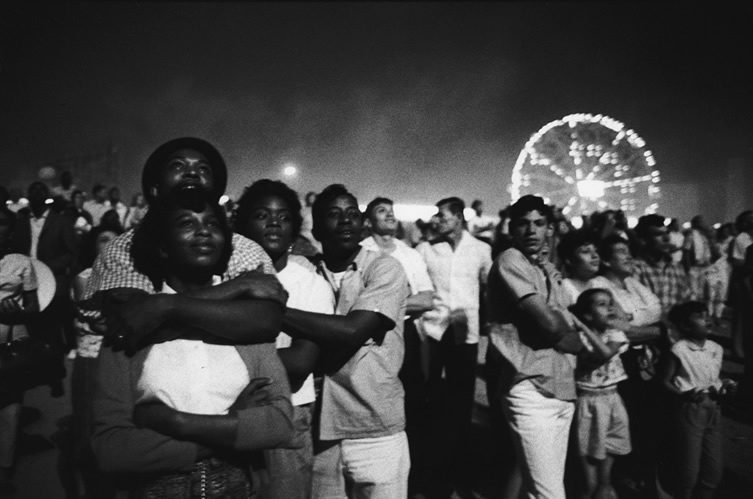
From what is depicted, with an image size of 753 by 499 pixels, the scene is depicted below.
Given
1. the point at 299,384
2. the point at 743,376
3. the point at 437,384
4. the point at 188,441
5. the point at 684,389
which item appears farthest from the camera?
the point at 743,376

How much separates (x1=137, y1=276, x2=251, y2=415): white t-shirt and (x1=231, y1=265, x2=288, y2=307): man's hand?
17cm

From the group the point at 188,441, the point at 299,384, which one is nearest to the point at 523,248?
the point at 299,384

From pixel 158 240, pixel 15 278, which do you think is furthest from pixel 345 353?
pixel 15 278

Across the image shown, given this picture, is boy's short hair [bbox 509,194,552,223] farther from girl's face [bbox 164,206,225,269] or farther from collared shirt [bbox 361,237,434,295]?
girl's face [bbox 164,206,225,269]

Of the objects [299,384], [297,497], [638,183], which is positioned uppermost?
[638,183]

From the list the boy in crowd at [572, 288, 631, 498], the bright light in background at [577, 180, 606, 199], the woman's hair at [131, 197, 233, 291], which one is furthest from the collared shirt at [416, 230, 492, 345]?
the bright light in background at [577, 180, 606, 199]

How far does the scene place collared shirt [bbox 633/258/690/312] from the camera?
4.14m

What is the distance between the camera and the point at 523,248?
2.76 meters

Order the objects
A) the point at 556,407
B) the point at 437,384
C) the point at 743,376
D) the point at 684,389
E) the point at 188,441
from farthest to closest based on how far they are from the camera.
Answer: the point at 743,376
the point at 437,384
the point at 684,389
the point at 556,407
the point at 188,441

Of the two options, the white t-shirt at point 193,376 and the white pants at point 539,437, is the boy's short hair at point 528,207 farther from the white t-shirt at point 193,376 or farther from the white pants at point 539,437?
the white t-shirt at point 193,376

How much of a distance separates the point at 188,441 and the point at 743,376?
6.36m

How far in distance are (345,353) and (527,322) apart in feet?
3.19

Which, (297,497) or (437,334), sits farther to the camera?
(437,334)

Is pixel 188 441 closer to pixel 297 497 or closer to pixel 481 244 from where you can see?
pixel 297 497
